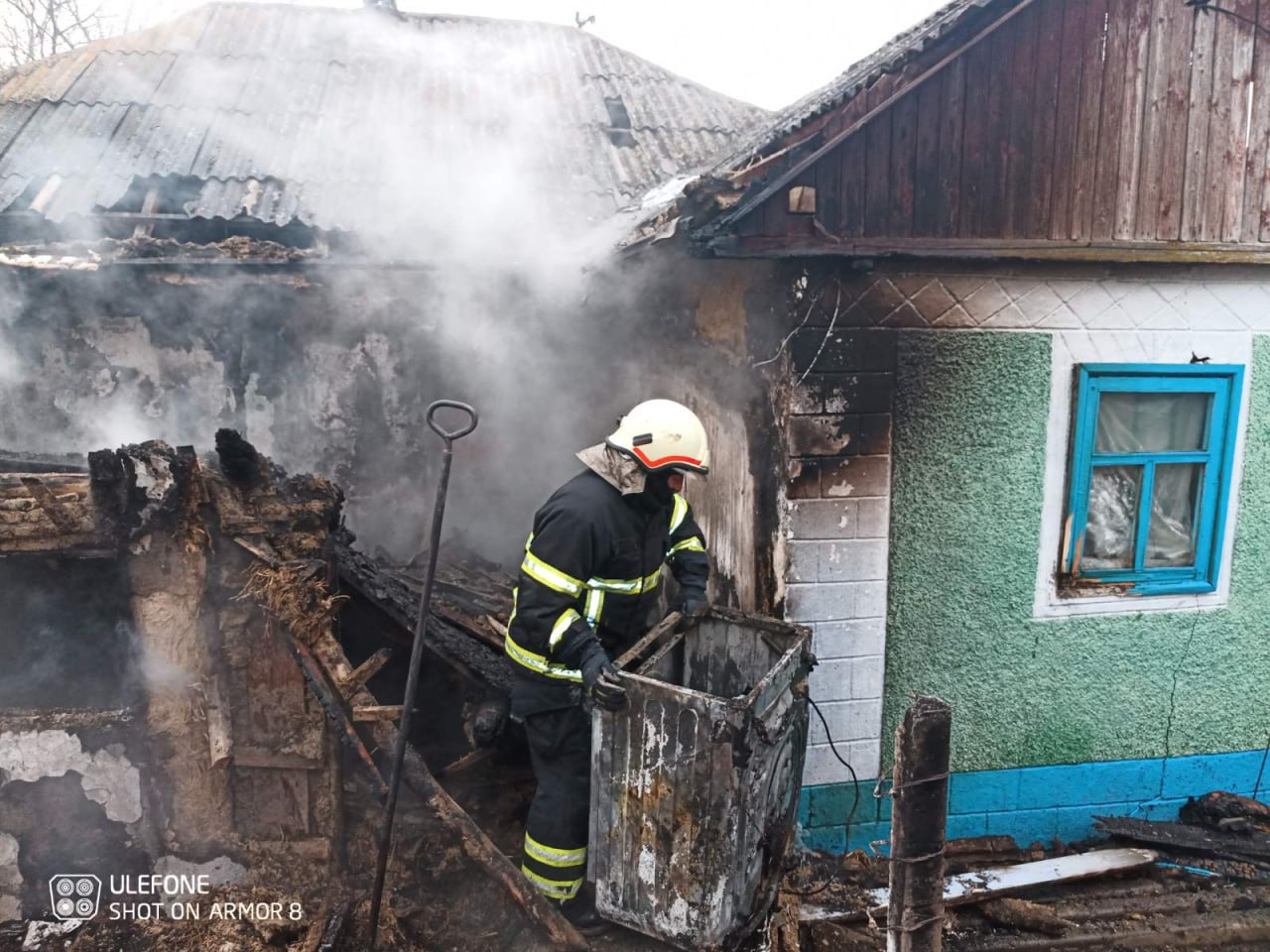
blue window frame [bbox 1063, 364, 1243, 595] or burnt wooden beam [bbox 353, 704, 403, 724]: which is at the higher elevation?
blue window frame [bbox 1063, 364, 1243, 595]

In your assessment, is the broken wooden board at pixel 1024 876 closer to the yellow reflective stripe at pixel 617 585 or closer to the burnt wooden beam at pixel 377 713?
the yellow reflective stripe at pixel 617 585

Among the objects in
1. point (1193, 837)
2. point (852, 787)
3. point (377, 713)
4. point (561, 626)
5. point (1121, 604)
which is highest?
point (561, 626)

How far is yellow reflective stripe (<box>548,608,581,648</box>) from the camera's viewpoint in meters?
3.83

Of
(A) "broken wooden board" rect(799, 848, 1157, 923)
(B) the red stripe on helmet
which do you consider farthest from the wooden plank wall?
(A) "broken wooden board" rect(799, 848, 1157, 923)

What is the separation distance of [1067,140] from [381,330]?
556 cm

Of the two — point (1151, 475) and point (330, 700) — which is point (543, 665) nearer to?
point (330, 700)

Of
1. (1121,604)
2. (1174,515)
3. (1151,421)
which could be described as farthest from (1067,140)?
(1121,604)

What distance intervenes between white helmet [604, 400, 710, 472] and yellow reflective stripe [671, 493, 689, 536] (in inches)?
16.9

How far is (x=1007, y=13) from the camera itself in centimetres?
443

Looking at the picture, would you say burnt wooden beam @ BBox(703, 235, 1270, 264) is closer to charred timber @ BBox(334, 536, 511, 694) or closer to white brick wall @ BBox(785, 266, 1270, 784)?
white brick wall @ BBox(785, 266, 1270, 784)

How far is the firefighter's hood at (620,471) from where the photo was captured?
4.08 metres

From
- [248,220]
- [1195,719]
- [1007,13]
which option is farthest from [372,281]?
[1195,719]

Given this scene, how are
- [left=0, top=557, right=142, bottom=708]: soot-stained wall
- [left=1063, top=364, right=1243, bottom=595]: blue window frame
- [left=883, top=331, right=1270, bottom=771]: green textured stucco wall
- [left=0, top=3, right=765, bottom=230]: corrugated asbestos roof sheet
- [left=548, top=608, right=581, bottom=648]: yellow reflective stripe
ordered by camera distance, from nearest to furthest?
[left=548, top=608, right=581, bottom=648]: yellow reflective stripe
[left=0, top=557, right=142, bottom=708]: soot-stained wall
[left=883, top=331, right=1270, bottom=771]: green textured stucco wall
[left=1063, top=364, right=1243, bottom=595]: blue window frame
[left=0, top=3, right=765, bottom=230]: corrugated asbestos roof sheet

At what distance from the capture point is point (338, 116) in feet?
29.2
